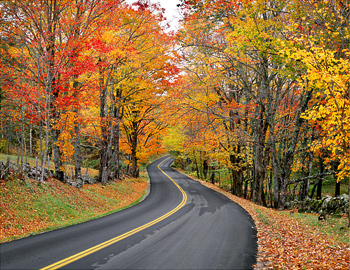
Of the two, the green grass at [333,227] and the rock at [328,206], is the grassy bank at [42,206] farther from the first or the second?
the rock at [328,206]

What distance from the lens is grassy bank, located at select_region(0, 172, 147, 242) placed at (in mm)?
8383

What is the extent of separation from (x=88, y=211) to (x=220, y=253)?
8484 millimetres

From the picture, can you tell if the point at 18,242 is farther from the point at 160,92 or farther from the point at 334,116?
the point at 160,92

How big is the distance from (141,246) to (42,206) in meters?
6.09

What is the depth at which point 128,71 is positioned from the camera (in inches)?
694

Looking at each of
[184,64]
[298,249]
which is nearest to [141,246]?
[298,249]

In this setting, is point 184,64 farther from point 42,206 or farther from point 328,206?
point 328,206

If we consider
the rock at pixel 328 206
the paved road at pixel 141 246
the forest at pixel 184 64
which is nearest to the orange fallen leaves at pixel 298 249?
the paved road at pixel 141 246

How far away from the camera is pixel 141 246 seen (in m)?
6.74

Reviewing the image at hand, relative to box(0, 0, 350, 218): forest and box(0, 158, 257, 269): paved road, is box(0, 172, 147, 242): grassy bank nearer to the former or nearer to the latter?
box(0, 0, 350, 218): forest

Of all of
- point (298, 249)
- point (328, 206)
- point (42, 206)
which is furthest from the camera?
point (328, 206)

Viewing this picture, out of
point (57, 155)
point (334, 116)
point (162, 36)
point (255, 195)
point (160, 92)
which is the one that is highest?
point (162, 36)

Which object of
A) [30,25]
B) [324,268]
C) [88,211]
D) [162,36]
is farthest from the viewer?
[162,36]

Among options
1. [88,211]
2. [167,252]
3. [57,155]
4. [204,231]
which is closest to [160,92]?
[57,155]
